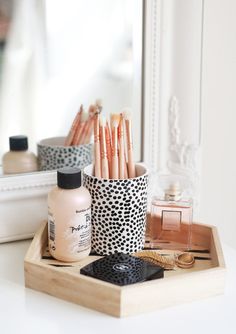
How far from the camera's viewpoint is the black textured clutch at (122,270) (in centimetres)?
61

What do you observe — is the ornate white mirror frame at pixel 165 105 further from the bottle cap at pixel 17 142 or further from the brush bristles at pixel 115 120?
the brush bristles at pixel 115 120

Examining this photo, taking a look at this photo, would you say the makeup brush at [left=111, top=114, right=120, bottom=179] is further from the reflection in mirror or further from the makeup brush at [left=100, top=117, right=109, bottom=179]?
the reflection in mirror

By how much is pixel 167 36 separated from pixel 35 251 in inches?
15.4

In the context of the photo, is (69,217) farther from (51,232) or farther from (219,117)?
(219,117)

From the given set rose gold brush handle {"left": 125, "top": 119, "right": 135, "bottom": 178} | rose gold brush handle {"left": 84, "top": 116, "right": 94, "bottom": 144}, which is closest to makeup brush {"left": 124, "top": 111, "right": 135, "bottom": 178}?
rose gold brush handle {"left": 125, "top": 119, "right": 135, "bottom": 178}

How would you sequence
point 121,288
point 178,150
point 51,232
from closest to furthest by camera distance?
1. point 121,288
2. point 51,232
3. point 178,150

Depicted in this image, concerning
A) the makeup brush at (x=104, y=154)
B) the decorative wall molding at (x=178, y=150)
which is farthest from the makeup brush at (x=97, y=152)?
the decorative wall molding at (x=178, y=150)

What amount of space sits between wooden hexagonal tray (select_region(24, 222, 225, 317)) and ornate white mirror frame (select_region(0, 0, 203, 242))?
0.40 feet

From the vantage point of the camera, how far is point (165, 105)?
876 millimetres

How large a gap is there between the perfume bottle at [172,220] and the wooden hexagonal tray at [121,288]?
0.07m

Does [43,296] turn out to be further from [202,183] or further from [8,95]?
[202,183]

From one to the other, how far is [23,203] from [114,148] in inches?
7.1

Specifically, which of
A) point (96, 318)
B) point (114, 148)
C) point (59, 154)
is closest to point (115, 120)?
point (114, 148)

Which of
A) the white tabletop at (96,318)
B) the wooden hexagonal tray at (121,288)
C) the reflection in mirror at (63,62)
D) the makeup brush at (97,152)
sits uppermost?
the reflection in mirror at (63,62)
